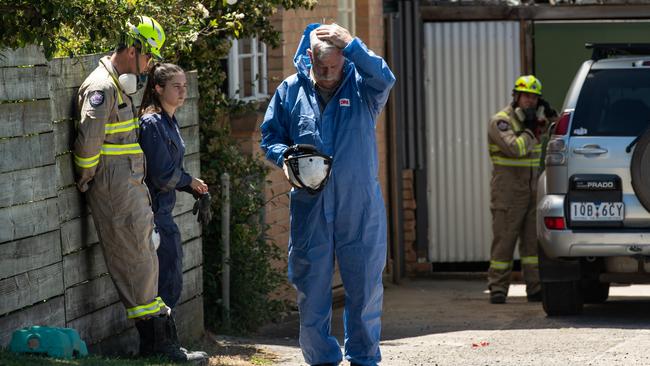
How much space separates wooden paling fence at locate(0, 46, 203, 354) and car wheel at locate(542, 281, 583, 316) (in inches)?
154

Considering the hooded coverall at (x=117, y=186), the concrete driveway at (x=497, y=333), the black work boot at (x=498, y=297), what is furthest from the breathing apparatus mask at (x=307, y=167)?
the black work boot at (x=498, y=297)

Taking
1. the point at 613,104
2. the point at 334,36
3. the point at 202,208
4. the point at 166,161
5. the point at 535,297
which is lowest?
the point at 535,297

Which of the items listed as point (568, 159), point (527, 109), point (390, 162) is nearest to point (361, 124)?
point (568, 159)

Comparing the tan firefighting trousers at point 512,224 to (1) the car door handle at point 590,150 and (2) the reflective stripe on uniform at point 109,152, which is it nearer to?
(1) the car door handle at point 590,150

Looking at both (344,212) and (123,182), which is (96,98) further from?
(344,212)

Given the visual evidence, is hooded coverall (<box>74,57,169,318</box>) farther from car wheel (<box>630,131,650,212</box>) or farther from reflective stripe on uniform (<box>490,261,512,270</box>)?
reflective stripe on uniform (<box>490,261,512,270</box>)

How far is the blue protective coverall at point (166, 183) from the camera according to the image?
7527 millimetres

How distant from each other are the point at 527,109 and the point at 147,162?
5.88 metres

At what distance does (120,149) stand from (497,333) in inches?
143

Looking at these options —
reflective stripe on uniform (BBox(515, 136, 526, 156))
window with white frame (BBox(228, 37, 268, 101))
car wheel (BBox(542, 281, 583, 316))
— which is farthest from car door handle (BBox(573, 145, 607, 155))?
window with white frame (BBox(228, 37, 268, 101))

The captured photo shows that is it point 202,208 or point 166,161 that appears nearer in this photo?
point 166,161

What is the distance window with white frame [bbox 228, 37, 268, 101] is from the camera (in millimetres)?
11305

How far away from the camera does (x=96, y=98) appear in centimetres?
683

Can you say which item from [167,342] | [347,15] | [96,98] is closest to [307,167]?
[96,98]
